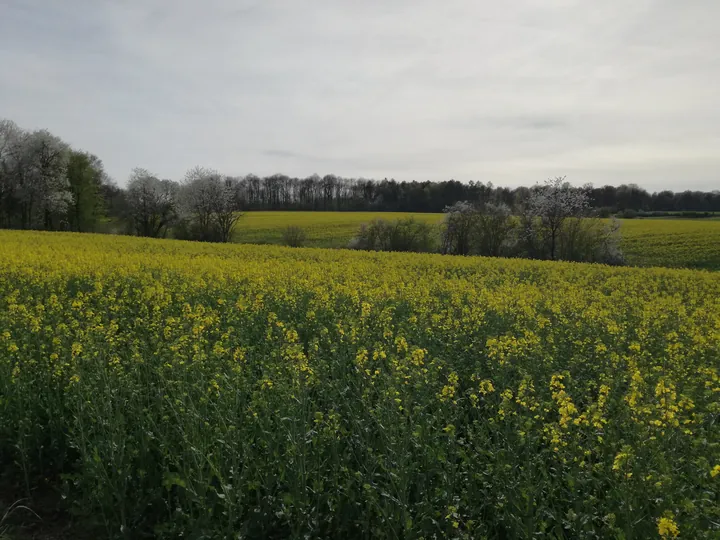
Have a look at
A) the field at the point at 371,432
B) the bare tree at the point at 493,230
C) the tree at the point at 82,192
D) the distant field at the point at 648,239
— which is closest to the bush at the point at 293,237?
the distant field at the point at 648,239

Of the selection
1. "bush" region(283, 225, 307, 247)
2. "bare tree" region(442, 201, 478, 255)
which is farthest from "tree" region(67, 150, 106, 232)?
"bare tree" region(442, 201, 478, 255)

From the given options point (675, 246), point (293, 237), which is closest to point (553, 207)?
point (675, 246)

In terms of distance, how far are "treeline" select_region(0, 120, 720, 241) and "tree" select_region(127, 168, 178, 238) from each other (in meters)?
0.11

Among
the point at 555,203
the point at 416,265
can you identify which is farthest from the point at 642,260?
the point at 416,265

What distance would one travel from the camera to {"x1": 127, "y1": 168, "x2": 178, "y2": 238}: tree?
196 feet

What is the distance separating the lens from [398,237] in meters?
43.0

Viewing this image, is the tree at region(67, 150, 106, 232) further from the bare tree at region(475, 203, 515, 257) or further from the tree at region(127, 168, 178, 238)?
the bare tree at region(475, 203, 515, 257)

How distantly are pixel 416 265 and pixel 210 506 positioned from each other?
58.2ft

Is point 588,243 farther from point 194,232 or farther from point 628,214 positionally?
point 628,214

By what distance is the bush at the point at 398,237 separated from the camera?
42866 millimetres

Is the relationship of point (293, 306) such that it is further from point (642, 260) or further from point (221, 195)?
point (221, 195)

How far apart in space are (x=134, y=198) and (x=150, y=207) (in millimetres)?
2558

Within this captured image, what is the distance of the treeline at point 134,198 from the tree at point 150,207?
0.11 meters

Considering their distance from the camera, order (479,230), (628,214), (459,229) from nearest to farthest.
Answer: (479,230) < (459,229) < (628,214)
